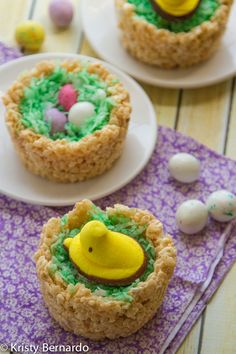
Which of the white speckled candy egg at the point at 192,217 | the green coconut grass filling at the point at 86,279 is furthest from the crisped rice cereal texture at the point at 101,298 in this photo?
the white speckled candy egg at the point at 192,217

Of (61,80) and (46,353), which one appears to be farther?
(61,80)

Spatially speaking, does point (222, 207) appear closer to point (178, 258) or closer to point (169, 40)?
point (178, 258)

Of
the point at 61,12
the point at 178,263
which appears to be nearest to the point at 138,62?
the point at 61,12

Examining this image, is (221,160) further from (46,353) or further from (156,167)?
(46,353)

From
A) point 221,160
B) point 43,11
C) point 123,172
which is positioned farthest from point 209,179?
point 43,11

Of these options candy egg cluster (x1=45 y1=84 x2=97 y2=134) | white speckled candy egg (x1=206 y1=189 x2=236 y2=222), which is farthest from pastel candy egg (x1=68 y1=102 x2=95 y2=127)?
white speckled candy egg (x1=206 y1=189 x2=236 y2=222)

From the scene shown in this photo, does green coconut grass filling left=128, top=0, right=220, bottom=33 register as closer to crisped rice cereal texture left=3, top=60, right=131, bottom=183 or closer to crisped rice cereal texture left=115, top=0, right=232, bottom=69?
crisped rice cereal texture left=115, top=0, right=232, bottom=69

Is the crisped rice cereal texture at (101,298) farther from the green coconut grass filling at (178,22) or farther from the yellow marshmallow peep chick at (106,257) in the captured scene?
the green coconut grass filling at (178,22)
